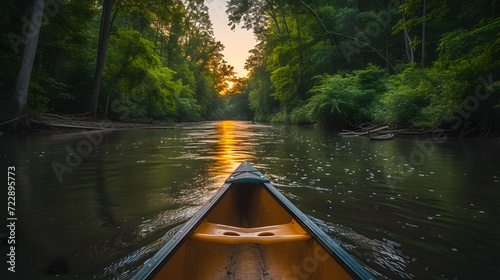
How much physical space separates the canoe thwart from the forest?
8.76 metres

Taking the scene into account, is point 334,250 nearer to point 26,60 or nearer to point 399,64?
point 26,60

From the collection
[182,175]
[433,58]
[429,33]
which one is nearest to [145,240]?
[182,175]

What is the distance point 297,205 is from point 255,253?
57.1 inches

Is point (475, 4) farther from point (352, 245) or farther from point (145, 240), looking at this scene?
point (145, 240)

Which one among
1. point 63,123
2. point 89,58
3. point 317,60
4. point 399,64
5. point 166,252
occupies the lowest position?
point 166,252

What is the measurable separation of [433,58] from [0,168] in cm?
2272

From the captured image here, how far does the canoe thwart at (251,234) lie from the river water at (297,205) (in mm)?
586

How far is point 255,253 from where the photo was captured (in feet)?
6.53

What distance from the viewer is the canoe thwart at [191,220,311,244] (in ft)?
5.63

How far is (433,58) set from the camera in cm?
1739

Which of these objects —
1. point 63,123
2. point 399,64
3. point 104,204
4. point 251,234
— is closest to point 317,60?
point 399,64

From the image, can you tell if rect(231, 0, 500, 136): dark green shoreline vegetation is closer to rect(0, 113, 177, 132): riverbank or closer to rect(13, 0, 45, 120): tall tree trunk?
rect(0, 113, 177, 132): riverbank

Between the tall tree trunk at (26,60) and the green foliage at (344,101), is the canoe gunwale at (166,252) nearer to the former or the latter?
the tall tree trunk at (26,60)

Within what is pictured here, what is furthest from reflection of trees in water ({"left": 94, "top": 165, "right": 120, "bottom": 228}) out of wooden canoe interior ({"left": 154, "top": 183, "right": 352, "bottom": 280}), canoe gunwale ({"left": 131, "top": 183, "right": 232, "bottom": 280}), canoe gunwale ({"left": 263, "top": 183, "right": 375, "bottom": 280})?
canoe gunwale ({"left": 263, "top": 183, "right": 375, "bottom": 280})
